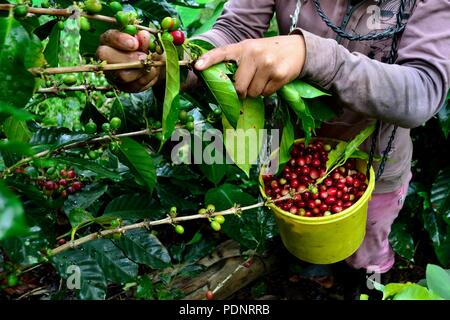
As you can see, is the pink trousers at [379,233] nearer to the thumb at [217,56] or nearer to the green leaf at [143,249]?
the green leaf at [143,249]

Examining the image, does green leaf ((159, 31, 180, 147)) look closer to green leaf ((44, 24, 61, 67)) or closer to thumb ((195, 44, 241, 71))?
thumb ((195, 44, 241, 71))

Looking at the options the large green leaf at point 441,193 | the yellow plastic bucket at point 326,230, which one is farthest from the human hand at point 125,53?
the large green leaf at point 441,193

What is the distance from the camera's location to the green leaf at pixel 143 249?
1314mm

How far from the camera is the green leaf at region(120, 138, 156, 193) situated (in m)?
1.11

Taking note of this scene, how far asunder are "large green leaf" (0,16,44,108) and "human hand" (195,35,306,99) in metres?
0.32

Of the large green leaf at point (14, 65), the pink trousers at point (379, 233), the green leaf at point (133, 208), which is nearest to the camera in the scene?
the large green leaf at point (14, 65)

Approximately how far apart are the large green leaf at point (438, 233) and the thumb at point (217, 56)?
1.26 metres

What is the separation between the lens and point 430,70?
1.08m

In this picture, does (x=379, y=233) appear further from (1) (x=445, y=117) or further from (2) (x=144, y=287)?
(2) (x=144, y=287)

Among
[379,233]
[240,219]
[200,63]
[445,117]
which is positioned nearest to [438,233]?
[379,233]

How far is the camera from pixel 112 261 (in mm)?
1249

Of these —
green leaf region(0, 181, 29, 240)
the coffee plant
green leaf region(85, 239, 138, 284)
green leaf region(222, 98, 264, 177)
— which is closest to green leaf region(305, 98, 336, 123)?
the coffee plant

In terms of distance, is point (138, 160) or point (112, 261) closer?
point (138, 160)

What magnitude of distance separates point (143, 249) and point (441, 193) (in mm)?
1176
